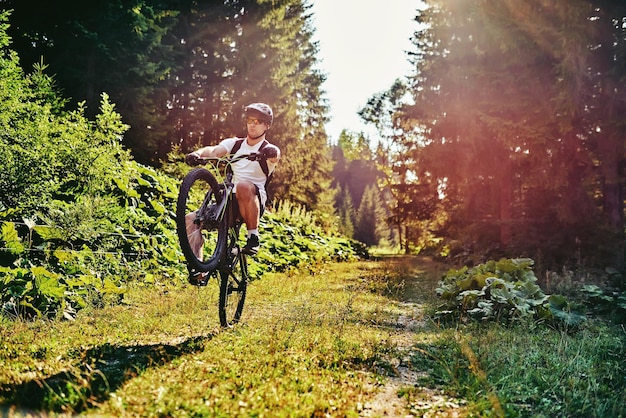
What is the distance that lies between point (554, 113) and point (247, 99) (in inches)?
463

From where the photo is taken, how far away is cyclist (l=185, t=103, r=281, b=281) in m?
4.42

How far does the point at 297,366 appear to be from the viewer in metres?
3.31

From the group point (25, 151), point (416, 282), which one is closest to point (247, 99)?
point (416, 282)

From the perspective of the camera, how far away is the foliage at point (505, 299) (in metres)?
5.13

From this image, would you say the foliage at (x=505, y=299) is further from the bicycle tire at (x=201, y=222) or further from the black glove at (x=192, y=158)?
the black glove at (x=192, y=158)

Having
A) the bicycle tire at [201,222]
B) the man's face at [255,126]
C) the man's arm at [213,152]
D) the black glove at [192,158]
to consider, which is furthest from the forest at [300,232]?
the man's face at [255,126]

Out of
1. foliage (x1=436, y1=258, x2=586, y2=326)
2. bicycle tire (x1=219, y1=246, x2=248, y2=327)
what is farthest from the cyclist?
foliage (x1=436, y1=258, x2=586, y2=326)

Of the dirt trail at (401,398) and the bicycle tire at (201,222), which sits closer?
the dirt trail at (401,398)

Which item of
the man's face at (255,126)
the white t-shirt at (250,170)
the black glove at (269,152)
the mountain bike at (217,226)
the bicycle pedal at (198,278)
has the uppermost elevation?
the man's face at (255,126)

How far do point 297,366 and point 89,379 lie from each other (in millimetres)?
→ 1362

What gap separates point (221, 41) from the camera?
19.3m

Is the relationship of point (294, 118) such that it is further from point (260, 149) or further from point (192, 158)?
point (192, 158)

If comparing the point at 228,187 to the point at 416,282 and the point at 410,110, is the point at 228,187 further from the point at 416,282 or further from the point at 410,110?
the point at 410,110

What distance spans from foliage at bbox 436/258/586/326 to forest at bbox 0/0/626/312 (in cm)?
259
